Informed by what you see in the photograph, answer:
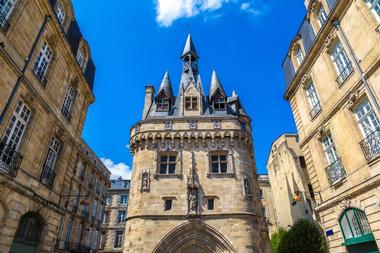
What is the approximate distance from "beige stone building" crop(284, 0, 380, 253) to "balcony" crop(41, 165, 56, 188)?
973 centimetres

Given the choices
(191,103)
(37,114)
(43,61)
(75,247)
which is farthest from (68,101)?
(75,247)

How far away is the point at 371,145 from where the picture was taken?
662 cm

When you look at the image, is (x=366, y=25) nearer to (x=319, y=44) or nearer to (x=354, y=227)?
(x=319, y=44)

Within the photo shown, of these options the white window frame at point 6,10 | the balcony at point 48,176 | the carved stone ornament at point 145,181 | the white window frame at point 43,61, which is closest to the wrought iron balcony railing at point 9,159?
the balcony at point 48,176

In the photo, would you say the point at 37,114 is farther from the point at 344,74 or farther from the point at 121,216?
the point at 121,216

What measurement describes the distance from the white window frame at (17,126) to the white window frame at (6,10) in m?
2.28

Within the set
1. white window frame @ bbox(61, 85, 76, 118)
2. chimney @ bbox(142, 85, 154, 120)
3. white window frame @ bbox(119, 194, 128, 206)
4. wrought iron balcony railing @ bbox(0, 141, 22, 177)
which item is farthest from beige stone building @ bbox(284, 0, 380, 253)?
white window frame @ bbox(119, 194, 128, 206)

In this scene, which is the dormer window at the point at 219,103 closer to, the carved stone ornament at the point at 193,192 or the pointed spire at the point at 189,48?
the carved stone ornament at the point at 193,192

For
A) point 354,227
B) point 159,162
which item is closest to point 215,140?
point 159,162

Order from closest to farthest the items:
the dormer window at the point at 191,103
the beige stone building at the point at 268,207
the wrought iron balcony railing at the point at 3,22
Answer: the wrought iron balcony railing at the point at 3,22
the dormer window at the point at 191,103
the beige stone building at the point at 268,207

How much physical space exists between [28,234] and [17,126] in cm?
344

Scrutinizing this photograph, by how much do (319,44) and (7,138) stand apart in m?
11.1

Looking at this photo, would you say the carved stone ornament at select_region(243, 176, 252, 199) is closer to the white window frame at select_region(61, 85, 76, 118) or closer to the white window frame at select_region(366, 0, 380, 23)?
the white window frame at select_region(366, 0, 380, 23)

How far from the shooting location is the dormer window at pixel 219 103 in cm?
1703
